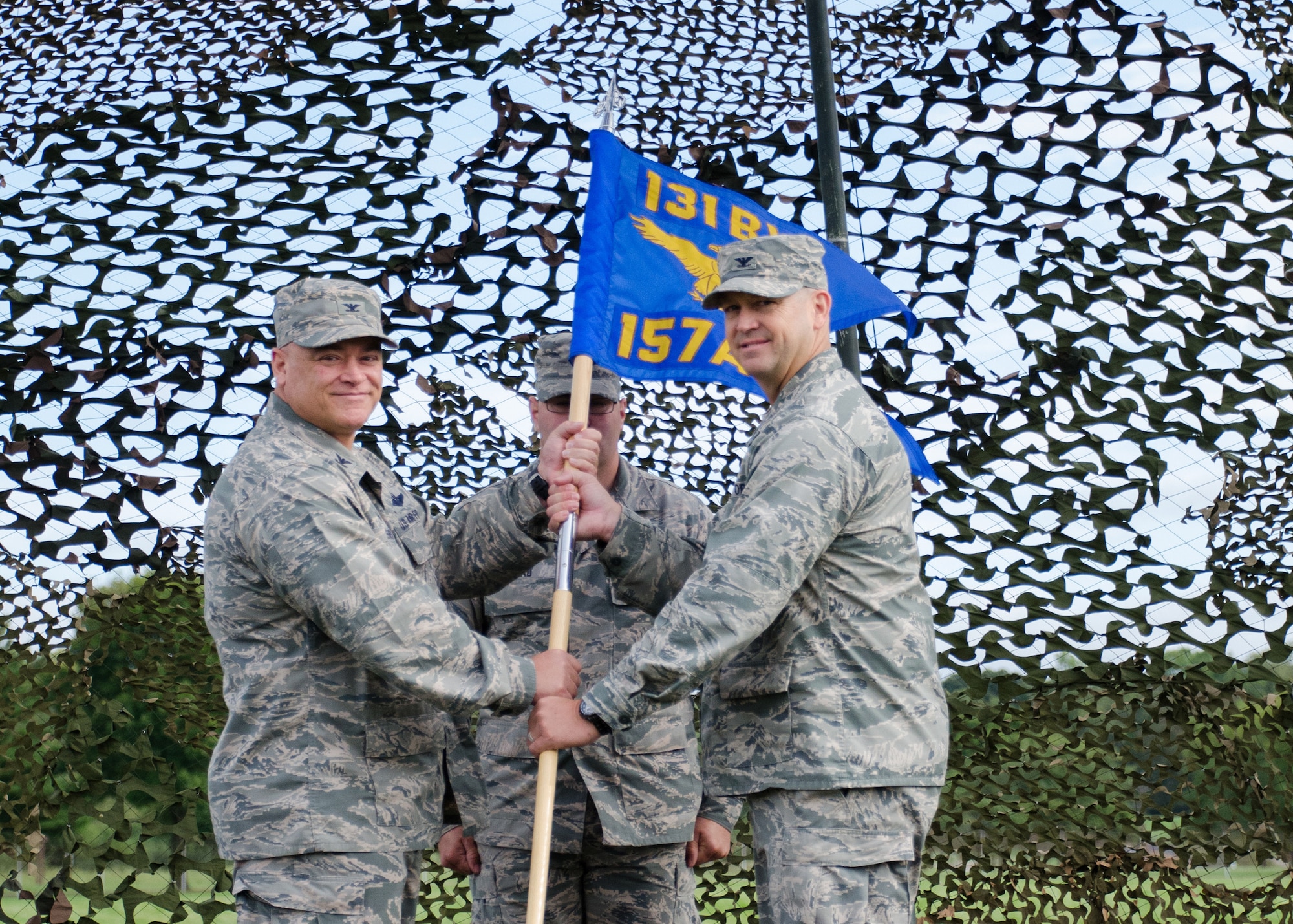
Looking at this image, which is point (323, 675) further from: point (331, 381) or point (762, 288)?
point (762, 288)

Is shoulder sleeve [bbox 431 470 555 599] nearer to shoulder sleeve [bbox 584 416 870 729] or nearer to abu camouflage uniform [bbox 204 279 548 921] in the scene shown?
abu camouflage uniform [bbox 204 279 548 921]

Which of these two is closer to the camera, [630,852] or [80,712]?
[630,852]

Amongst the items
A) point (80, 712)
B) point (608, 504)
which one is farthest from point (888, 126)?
point (80, 712)

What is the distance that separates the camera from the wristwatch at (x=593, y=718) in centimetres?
205

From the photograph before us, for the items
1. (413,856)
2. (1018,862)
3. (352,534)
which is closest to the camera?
(352,534)

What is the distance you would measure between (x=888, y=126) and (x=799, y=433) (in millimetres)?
1977

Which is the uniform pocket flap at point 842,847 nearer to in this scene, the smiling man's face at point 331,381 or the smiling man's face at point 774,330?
the smiling man's face at point 774,330

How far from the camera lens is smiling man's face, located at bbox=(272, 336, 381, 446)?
2.12 metres

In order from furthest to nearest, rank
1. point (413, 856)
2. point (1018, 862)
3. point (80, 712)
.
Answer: point (80, 712), point (1018, 862), point (413, 856)

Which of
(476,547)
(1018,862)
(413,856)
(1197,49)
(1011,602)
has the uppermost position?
(1197,49)

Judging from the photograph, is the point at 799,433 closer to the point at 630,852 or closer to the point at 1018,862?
the point at 630,852

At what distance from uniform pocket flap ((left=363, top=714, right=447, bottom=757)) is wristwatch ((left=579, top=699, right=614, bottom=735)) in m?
0.27

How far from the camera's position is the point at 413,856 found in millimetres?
2113

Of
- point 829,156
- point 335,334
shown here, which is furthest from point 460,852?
point 829,156
